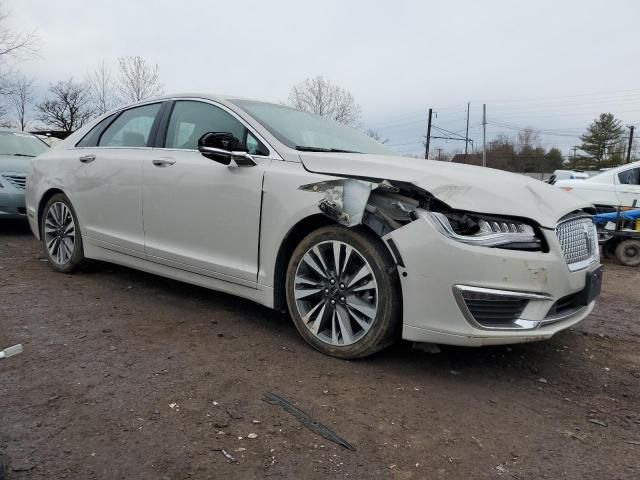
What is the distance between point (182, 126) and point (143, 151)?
436mm

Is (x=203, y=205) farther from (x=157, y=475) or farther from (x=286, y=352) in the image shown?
(x=157, y=475)

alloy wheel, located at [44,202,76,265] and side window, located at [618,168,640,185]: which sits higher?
side window, located at [618,168,640,185]

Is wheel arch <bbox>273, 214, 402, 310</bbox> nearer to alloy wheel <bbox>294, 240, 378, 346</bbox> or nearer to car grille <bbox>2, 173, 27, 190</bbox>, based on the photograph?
alloy wheel <bbox>294, 240, 378, 346</bbox>

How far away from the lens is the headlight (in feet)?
8.94

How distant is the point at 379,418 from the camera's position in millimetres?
2520

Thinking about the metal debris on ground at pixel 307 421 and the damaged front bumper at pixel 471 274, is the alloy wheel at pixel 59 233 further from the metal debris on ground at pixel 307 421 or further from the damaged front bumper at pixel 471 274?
the damaged front bumper at pixel 471 274

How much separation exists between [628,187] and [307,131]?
8159 mm

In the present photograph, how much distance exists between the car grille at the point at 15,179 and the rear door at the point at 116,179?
10.1 feet

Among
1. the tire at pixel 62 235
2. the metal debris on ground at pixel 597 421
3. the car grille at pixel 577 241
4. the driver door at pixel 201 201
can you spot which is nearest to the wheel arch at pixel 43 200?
the tire at pixel 62 235

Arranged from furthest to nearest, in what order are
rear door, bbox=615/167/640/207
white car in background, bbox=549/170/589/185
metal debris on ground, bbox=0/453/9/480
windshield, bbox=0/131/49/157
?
white car in background, bbox=549/170/589/185, rear door, bbox=615/167/640/207, windshield, bbox=0/131/49/157, metal debris on ground, bbox=0/453/9/480

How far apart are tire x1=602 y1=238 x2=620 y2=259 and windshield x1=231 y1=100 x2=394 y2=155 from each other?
5.55 metres

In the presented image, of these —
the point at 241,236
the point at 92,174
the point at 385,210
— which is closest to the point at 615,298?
the point at 385,210

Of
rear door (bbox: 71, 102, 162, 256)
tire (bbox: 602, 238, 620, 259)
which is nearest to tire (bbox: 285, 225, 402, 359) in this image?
rear door (bbox: 71, 102, 162, 256)

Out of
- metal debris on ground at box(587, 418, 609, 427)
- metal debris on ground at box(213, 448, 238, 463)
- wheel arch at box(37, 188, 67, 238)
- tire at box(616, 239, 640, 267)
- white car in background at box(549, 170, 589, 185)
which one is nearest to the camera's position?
metal debris on ground at box(213, 448, 238, 463)
